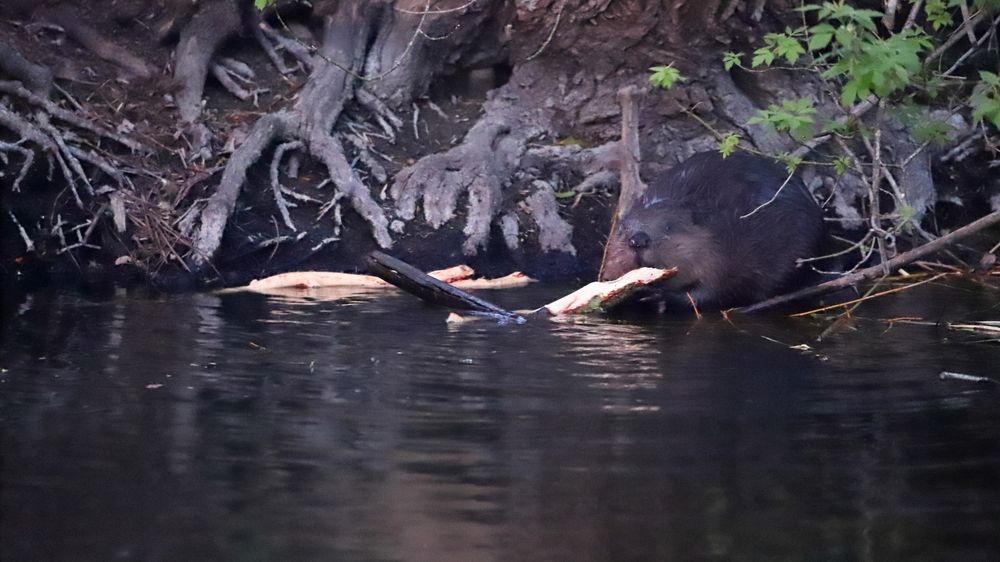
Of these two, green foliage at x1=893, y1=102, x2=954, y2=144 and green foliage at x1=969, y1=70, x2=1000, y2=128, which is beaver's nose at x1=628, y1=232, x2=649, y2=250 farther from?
green foliage at x1=969, y1=70, x2=1000, y2=128

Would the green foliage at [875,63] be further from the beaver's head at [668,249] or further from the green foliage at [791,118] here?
the beaver's head at [668,249]

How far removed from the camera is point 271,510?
3.59 metres

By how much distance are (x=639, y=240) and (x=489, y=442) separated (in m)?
3.59

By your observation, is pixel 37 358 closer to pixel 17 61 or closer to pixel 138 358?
pixel 138 358

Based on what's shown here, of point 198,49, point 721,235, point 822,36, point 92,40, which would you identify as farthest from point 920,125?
point 92,40

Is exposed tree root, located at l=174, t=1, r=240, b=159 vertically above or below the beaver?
above

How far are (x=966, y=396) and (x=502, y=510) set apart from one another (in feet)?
7.81

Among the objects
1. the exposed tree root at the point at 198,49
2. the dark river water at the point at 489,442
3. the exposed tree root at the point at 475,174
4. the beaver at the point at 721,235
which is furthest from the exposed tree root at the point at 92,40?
the beaver at the point at 721,235

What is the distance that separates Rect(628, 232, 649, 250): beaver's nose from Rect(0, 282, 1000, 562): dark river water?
92 centimetres

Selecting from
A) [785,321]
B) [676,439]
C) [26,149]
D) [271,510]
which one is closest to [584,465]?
[676,439]

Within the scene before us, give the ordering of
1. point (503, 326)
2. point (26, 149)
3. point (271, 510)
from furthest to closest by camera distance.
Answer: point (26, 149) → point (503, 326) → point (271, 510)

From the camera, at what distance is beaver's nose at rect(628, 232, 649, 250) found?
7.80 m

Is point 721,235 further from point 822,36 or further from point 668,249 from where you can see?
point 822,36

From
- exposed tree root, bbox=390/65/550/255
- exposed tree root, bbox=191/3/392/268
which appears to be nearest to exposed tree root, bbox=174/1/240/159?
exposed tree root, bbox=191/3/392/268
